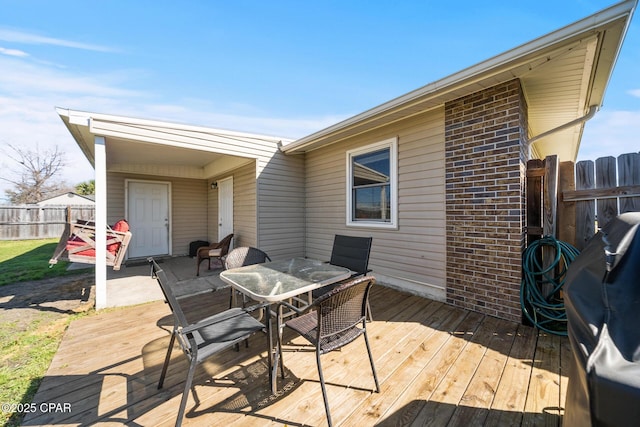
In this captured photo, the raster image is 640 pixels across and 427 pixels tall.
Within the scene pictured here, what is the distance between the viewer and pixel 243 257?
10.4ft

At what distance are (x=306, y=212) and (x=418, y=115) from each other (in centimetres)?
328

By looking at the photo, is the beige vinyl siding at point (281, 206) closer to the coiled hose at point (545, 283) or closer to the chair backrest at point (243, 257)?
the chair backrest at point (243, 257)

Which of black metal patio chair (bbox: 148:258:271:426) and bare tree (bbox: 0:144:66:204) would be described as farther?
bare tree (bbox: 0:144:66:204)

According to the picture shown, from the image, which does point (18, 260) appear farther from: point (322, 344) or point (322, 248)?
point (322, 344)

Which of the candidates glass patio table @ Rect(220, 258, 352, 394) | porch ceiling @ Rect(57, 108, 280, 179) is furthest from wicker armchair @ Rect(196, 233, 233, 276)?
glass patio table @ Rect(220, 258, 352, 394)

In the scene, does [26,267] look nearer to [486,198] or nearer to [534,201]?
[486,198]

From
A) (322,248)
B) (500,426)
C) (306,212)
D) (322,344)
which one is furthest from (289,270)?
(306,212)

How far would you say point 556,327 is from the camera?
280cm

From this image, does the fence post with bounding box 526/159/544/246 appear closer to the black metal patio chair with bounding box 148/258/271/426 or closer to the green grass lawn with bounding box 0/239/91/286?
the black metal patio chair with bounding box 148/258/271/426

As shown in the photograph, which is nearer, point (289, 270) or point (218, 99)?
point (289, 270)

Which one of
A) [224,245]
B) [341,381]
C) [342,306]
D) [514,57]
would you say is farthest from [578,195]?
[224,245]

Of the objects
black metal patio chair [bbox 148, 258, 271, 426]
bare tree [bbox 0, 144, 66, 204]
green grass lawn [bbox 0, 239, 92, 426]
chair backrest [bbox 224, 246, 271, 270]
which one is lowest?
green grass lawn [bbox 0, 239, 92, 426]

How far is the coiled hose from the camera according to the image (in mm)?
2752

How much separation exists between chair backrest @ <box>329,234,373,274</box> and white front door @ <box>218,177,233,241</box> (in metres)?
4.02
